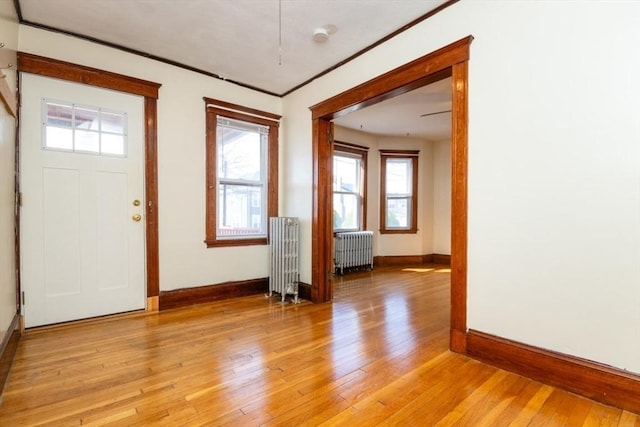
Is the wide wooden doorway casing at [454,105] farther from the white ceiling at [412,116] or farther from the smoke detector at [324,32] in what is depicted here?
the white ceiling at [412,116]

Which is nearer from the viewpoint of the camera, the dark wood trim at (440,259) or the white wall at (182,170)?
the white wall at (182,170)

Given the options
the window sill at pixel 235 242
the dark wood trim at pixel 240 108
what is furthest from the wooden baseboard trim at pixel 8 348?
the dark wood trim at pixel 240 108

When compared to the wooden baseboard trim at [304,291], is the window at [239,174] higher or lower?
higher

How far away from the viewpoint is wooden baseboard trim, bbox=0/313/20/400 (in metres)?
1.69

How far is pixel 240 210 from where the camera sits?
3.81 m

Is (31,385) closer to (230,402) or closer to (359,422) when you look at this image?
(230,402)

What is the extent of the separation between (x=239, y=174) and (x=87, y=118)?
5.07 ft

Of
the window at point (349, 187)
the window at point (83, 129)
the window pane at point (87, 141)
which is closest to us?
the window at point (83, 129)

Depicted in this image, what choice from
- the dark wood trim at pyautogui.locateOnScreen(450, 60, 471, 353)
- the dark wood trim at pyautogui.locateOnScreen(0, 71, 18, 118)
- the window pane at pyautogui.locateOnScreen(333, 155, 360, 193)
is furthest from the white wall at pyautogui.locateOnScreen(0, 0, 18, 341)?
the window pane at pyautogui.locateOnScreen(333, 155, 360, 193)

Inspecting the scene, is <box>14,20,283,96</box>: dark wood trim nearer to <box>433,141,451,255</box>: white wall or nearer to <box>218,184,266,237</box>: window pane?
<box>218,184,266,237</box>: window pane

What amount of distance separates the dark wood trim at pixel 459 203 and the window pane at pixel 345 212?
3520mm

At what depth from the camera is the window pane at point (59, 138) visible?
8.60 ft

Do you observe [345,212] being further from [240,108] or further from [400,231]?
[240,108]

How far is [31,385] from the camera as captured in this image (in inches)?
69.1
